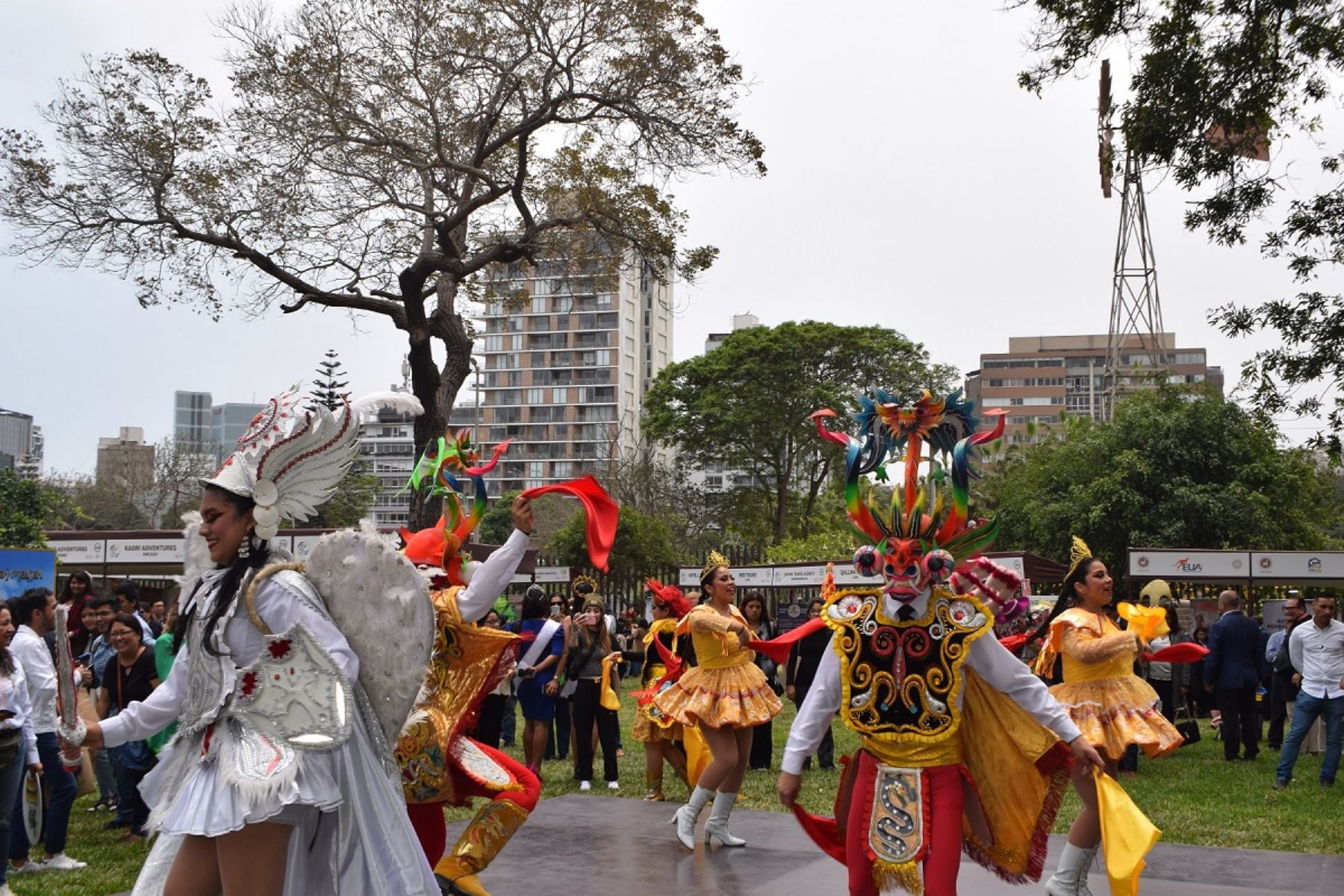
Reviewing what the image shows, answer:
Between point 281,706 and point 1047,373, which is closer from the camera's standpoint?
point 281,706

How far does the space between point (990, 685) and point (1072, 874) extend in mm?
1702

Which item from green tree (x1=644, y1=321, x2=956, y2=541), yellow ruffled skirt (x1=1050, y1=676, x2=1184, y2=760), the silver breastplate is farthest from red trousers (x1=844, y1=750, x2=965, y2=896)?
green tree (x1=644, y1=321, x2=956, y2=541)

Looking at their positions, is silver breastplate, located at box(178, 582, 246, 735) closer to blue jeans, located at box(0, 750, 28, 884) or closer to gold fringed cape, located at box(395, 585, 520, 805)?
gold fringed cape, located at box(395, 585, 520, 805)

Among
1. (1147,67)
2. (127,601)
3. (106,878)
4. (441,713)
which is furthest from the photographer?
(1147,67)

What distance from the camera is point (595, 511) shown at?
19.4 ft

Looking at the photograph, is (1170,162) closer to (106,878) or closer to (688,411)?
(106,878)

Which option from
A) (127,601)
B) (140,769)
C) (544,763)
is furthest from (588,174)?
(140,769)

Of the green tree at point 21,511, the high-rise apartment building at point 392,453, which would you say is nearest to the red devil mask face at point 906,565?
the green tree at point 21,511

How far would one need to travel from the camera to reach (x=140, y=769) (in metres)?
9.16

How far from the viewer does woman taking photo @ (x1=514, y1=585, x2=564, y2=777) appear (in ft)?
38.0

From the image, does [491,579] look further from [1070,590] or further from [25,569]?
[25,569]

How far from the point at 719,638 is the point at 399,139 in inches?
469

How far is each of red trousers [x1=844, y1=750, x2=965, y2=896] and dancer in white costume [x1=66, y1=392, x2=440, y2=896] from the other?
6.24 feet

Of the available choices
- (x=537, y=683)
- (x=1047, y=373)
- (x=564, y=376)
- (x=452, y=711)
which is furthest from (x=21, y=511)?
(x=1047, y=373)
